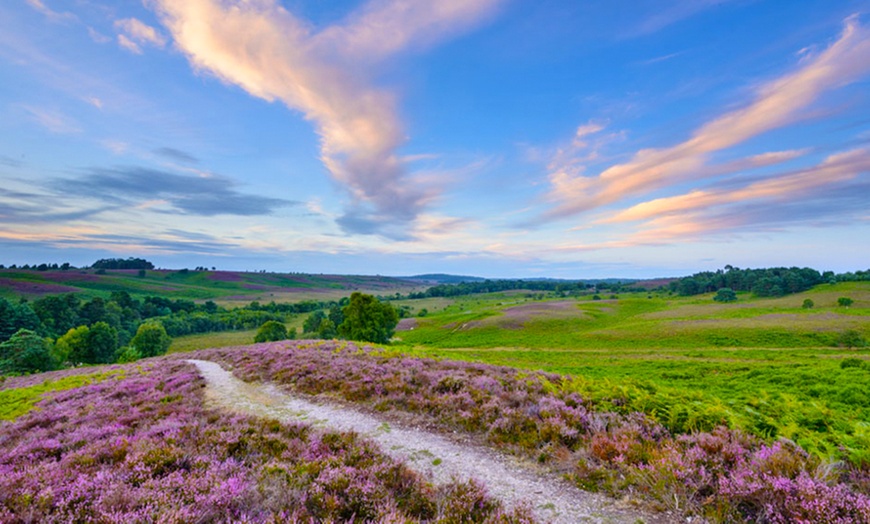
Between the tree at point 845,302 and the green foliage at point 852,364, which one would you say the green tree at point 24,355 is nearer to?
the green foliage at point 852,364

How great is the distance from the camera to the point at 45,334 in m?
87.8

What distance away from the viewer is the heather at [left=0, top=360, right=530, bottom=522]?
524 centimetres

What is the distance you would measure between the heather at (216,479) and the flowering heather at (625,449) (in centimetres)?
298

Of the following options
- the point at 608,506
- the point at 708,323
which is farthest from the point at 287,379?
the point at 708,323

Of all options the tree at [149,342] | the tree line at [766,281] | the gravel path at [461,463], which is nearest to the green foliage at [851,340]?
the gravel path at [461,463]

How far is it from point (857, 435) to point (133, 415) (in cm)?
1961

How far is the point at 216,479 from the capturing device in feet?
20.3

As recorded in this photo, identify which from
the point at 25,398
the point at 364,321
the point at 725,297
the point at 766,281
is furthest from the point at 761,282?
the point at 25,398

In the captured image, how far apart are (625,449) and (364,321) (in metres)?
59.9

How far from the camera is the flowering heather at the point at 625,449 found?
5414mm

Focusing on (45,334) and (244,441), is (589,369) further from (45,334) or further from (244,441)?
(45,334)

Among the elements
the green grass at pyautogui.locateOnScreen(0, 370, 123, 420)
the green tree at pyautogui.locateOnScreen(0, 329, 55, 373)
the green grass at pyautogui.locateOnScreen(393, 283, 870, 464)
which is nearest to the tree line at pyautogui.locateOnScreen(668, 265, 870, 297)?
the green grass at pyautogui.locateOnScreen(393, 283, 870, 464)

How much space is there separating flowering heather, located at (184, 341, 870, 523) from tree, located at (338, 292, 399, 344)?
158 feet

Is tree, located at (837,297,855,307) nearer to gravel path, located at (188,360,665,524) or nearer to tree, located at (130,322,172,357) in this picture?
gravel path, located at (188,360,665,524)
